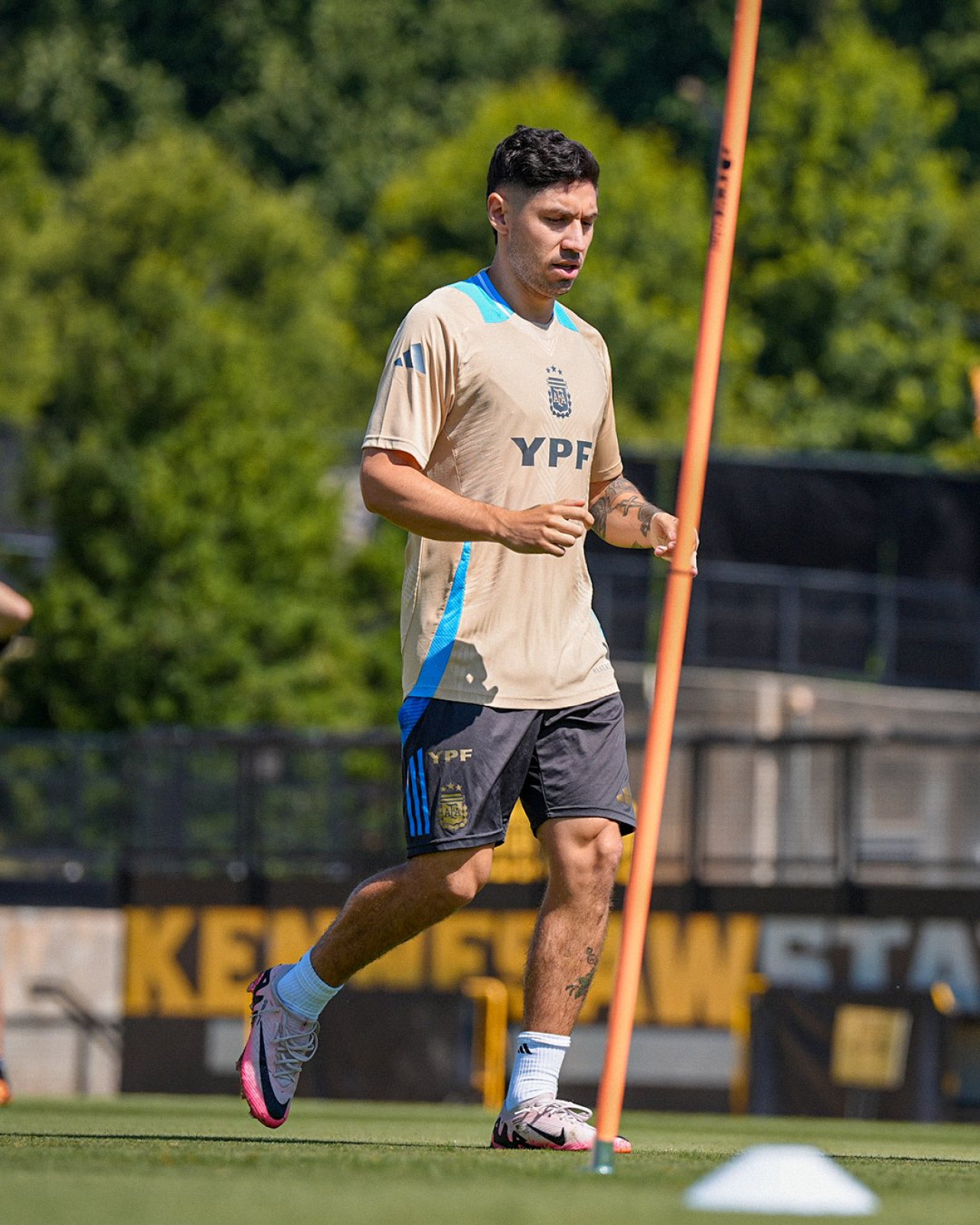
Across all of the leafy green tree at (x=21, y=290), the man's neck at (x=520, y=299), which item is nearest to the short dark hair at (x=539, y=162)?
the man's neck at (x=520, y=299)

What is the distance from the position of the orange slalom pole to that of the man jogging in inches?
21.4

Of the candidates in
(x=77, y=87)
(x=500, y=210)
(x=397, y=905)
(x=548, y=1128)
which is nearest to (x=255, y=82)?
(x=77, y=87)

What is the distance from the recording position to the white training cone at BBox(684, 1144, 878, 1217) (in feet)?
13.0

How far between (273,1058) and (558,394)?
1753 mm

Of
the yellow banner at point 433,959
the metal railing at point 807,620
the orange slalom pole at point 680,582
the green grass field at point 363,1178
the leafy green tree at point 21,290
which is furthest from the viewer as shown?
the leafy green tree at point 21,290

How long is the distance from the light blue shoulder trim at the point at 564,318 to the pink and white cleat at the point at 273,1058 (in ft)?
5.73

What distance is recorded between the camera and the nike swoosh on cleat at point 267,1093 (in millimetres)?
5914

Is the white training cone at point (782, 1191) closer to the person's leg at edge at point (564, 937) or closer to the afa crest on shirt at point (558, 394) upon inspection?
the person's leg at edge at point (564, 937)

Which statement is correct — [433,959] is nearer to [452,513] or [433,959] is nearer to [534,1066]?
[534,1066]

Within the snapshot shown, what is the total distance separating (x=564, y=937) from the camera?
598 centimetres

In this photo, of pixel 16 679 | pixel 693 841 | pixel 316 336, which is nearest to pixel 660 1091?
pixel 693 841

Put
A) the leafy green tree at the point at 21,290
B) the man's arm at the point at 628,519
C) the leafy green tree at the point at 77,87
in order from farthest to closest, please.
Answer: the leafy green tree at the point at 77,87, the leafy green tree at the point at 21,290, the man's arm at the point at 628,519

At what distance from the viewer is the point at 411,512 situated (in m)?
5.68

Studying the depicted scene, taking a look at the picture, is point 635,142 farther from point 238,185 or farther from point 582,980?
point 582,980
